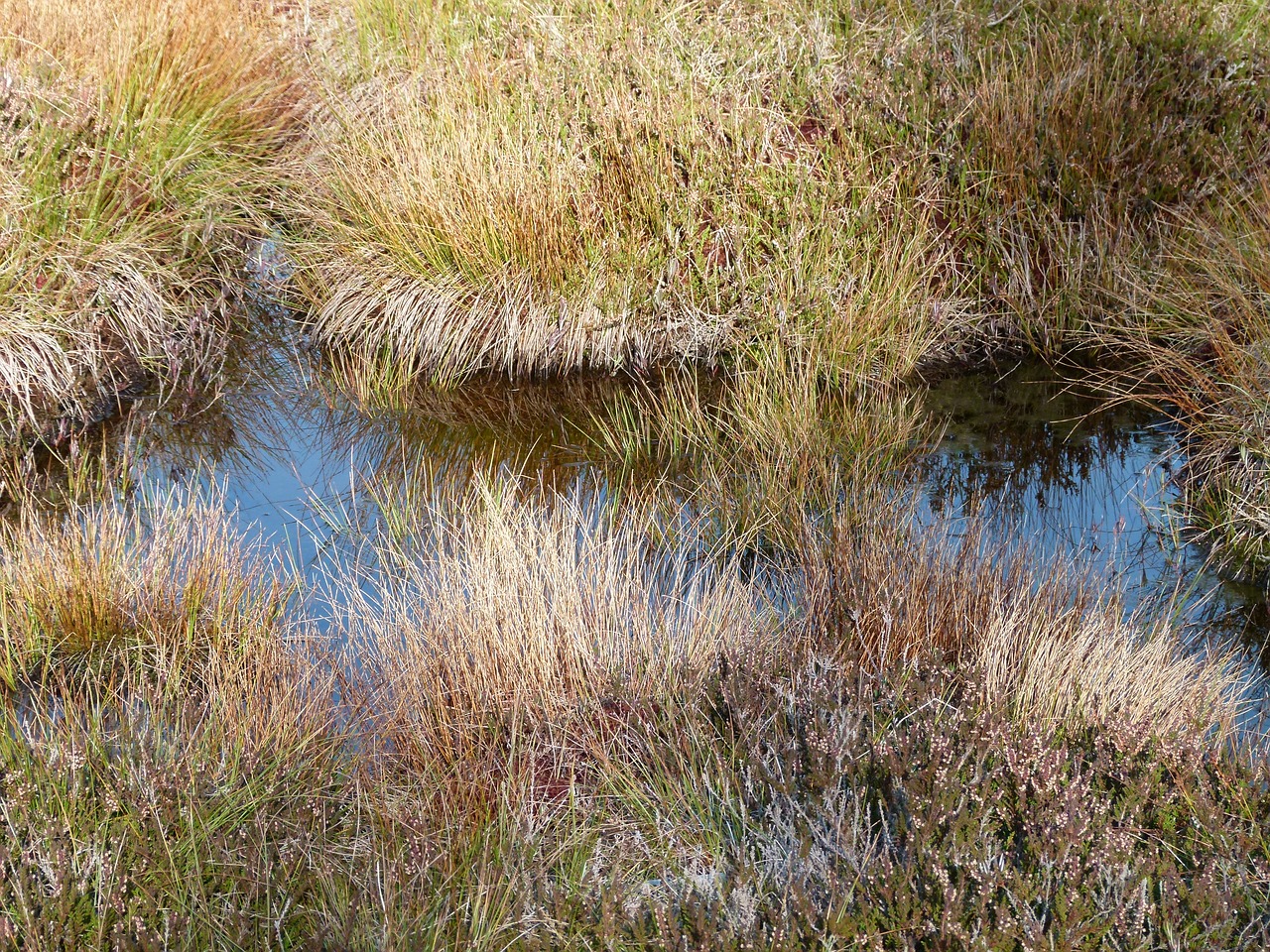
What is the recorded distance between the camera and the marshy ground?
7.41 ft

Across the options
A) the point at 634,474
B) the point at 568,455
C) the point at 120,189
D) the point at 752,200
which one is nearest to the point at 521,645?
the point at 634,474

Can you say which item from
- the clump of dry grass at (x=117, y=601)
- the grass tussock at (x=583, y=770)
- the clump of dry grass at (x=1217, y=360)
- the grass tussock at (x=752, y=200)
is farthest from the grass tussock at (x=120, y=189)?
the clump of dry grass at (x=1217, y=360)

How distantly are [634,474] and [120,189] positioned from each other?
113 inches

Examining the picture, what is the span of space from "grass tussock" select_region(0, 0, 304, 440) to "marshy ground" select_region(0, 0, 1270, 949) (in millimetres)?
34

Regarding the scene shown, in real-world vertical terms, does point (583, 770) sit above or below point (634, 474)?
below

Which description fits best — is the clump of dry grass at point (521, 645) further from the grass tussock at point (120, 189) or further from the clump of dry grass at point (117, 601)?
the grass tussock at point (120, 189)

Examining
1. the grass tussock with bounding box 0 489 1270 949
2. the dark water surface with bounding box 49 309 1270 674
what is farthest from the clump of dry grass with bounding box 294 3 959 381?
the grass tussock with bounding box 0 489 1270 949

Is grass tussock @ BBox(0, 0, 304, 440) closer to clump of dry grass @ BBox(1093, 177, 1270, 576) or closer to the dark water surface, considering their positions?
the dark water surface

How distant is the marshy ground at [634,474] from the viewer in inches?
88.9

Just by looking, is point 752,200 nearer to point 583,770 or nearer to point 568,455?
point 568,455

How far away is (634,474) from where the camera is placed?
14.6ft

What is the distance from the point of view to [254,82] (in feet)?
20.8

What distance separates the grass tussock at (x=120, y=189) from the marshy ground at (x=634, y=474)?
0.11 ft

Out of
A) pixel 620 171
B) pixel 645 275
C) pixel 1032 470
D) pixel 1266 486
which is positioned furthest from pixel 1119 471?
pixel 620 171
